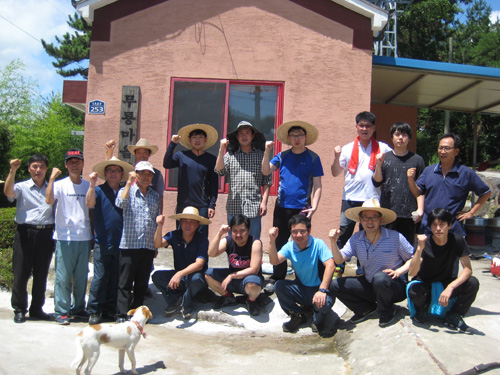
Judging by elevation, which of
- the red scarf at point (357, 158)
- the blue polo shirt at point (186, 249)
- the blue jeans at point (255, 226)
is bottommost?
the blue polo shirt at point (186, 249)

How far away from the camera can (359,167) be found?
5570mm

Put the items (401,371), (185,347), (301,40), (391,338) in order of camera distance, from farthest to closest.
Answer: (301,40), (185,347), (391,338), (401,371)

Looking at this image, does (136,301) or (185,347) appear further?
(136,301)

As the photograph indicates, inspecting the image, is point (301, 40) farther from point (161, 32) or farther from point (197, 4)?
point (161, 32)

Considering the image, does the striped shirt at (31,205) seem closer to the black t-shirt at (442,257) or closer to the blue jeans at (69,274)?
the blue jeans at (69,274)

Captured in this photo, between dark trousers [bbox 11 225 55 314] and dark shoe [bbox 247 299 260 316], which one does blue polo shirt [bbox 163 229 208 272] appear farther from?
dark trousers [bbox 11 225 55 314]

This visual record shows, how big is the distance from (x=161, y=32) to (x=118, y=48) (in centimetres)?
73

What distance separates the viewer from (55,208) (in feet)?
17.2

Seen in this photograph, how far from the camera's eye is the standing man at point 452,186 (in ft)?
16.2

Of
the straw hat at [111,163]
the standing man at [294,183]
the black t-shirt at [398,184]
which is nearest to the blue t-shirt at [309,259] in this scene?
the standing man at [294,183]

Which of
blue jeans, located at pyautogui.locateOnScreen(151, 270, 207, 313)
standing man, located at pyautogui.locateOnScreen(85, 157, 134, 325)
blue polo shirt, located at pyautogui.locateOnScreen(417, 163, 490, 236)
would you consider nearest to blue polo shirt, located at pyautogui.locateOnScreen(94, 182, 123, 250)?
→ standing man, located at pyautogui.locateOnScreen(85, 157, 134, 325)

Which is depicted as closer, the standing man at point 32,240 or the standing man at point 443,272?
the standing man at point 443,272

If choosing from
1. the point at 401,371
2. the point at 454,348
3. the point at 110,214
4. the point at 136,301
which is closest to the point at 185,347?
the point at 136,301

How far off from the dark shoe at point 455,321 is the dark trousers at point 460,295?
5 cm
